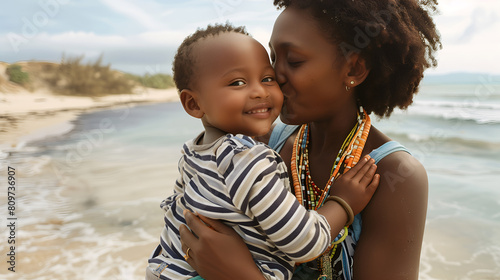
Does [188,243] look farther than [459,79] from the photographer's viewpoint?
No

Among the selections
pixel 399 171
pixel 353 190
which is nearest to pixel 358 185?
pixel 353 190

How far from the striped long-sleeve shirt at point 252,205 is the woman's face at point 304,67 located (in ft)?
1.19

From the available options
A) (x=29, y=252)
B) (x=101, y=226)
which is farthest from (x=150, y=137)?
(x=29, y=252)

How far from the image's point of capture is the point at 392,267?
5.82 feet

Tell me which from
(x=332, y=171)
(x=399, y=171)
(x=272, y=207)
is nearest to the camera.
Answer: (x=272, y=207)

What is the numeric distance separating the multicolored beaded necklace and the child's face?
1.47 ft

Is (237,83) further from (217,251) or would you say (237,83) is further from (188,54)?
(217,251)

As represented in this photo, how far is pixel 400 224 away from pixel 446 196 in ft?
19.8

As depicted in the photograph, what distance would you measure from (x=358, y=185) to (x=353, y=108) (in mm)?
502

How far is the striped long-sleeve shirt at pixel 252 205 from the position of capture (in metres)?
1.52

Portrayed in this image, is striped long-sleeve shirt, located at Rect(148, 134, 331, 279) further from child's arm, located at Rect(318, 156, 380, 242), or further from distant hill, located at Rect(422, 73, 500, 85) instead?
distant hill, located at Rect(422, 73, 500, 85)

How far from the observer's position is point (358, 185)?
175cm

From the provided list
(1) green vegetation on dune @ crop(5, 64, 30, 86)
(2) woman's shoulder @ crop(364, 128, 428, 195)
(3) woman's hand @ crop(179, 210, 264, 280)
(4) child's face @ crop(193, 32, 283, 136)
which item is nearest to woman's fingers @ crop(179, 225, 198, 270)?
(3) woman's hand @ crop(179, 210, 264, 280)

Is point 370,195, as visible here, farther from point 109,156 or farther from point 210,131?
point 109,156
